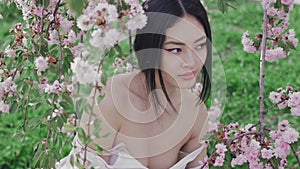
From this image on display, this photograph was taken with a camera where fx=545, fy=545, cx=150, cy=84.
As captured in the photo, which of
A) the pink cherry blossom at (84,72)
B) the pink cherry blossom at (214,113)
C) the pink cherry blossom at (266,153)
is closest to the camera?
the pink cherry blossom at (84,72)

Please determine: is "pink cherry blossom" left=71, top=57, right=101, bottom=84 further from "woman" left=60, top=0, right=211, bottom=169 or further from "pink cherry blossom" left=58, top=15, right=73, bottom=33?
"pink cherry blossom" left=58, top=15, right=73, bottom=33

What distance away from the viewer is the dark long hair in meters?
1.44

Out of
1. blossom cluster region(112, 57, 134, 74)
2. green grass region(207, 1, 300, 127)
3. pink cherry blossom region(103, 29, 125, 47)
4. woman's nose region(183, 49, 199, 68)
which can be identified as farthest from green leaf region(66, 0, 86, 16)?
green grass region(207, 1, 300, 127)

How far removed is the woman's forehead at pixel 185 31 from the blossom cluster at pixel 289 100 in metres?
0.30

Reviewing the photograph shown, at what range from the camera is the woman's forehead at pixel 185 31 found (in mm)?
1433

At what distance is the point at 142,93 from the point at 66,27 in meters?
0.29

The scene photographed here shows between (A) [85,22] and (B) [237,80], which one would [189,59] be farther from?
(B) [237,80]

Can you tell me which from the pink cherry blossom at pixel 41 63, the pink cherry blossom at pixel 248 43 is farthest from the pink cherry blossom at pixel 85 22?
the pink cherry blossom at pixel 248 43

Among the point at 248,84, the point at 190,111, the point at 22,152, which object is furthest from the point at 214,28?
the point at 190,111

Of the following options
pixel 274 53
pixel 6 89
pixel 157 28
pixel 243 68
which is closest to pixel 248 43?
pixel 274 53

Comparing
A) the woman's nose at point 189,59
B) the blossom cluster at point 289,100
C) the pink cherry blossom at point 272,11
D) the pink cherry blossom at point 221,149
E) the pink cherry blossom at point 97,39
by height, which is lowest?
the pink cherry blossom at point 221,149

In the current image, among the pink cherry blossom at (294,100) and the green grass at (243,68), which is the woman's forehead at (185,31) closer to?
the pink cherry blossom at (294,100)

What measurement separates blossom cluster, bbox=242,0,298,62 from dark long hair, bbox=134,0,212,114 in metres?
0.15

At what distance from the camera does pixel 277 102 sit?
1.59 metres
